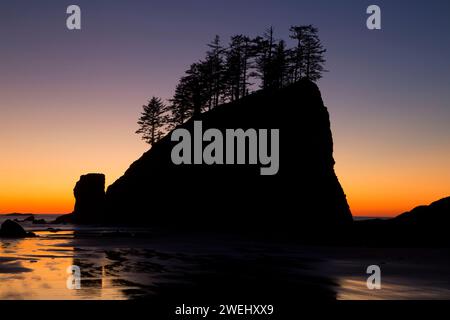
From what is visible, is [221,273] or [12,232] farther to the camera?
[12,232]

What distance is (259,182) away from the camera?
5319 centimetres

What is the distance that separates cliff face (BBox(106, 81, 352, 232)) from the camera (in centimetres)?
5262

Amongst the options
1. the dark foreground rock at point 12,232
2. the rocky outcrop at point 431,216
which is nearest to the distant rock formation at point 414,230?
the rocky outcrop at point 431,216

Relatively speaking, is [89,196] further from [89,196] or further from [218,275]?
[218,275]

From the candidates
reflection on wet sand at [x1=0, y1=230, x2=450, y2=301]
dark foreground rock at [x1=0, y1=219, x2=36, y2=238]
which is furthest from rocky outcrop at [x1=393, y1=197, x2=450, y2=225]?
dark foreground rock at [x1=0, y1=219, x2=36, y2=238]

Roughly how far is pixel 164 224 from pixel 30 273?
139ft

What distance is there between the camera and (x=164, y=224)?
59812 millimetres

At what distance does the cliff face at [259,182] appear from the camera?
52.6 meters

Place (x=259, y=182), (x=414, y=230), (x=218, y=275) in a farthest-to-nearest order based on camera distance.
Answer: (x=259, y=182) < (x=414, y=230) < (x=218, y=275)

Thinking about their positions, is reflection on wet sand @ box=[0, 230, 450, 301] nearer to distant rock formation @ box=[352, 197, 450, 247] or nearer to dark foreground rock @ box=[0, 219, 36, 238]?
distant rock formation @ box=[352, 197, 450, 247]

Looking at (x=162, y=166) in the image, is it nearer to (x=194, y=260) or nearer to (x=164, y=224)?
(x=164, y=224)

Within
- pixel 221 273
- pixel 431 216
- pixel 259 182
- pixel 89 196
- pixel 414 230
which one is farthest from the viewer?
pixel 89 196

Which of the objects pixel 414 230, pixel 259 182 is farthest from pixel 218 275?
pixel 259 182
